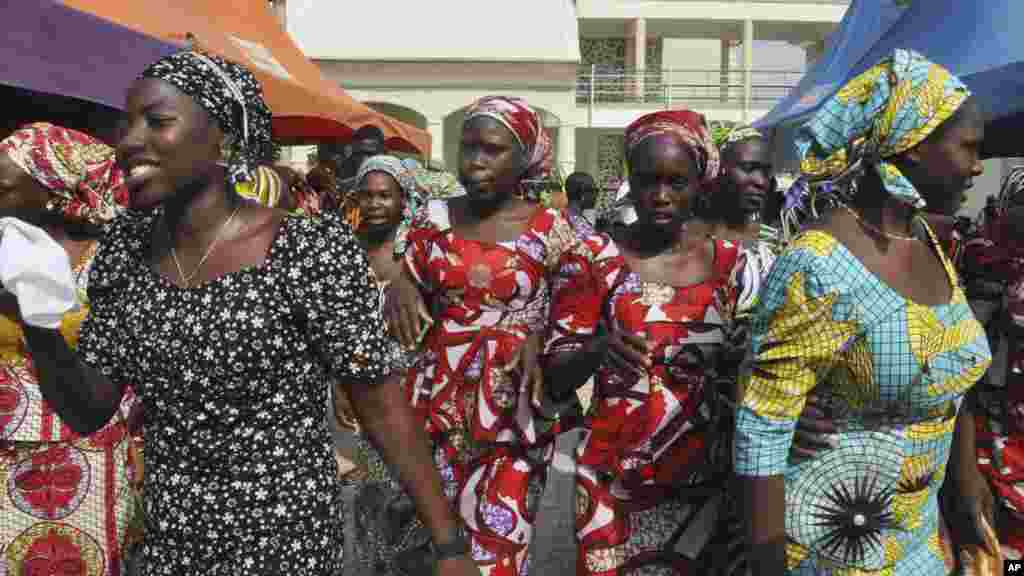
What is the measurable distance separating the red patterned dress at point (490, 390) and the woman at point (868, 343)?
1.27 m

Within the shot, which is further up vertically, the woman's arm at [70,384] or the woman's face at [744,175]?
the woman's face at [744,175]

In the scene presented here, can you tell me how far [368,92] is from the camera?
20062 mm

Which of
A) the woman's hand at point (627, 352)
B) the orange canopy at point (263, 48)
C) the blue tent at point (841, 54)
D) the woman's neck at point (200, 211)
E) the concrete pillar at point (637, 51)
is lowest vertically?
the woman's hand at point (627, 352)

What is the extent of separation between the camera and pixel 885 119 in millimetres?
1938

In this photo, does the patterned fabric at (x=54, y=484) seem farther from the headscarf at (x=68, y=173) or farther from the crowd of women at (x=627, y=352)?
the crowd of women at (x=627, y=352)

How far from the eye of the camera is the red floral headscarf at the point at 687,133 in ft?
9.41

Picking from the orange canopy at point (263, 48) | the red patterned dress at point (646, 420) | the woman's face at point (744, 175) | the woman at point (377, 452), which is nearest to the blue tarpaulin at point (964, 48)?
the woman's face at point (744, 175)

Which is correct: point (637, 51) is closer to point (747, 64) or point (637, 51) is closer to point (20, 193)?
point (747, 64)

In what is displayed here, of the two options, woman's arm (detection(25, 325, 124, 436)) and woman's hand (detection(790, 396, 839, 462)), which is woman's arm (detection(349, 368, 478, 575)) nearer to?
woman's arm (detection(25, 325, 124, 436))

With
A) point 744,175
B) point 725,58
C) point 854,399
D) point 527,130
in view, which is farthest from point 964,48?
point 725,58

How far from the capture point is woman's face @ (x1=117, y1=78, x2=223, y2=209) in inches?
73.2

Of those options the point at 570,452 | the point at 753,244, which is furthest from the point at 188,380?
the point at 570,452

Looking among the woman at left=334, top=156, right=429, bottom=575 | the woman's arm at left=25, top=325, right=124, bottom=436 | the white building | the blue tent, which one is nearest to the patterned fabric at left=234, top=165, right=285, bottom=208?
the woman at left=334, top=156, right=429, bottom=575

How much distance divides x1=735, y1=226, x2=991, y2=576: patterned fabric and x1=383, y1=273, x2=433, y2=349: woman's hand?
1506 millimetres
